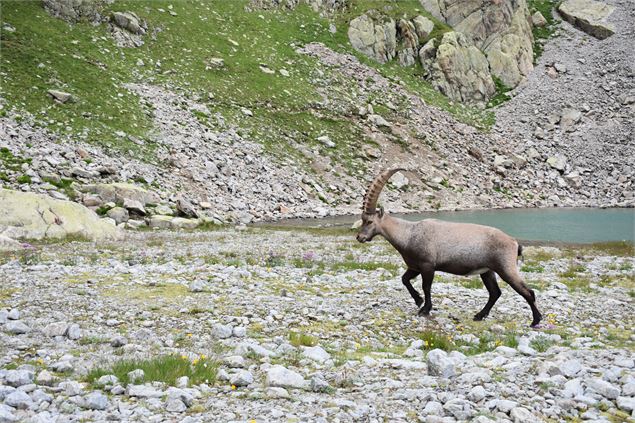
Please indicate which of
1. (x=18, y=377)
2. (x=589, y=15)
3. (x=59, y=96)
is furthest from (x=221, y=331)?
(x=589, y=15)

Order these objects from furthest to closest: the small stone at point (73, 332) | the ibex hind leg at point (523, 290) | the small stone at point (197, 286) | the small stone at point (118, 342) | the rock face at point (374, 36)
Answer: the rock face at point (374, 36) < the small stone at point (197, 286) < the ibex hind leg at point (523, 290) < the small stone at point (73, 332) < the small stone at point (118, 342)

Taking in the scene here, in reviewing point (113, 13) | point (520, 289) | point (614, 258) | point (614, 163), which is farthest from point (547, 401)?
point (614, 163)

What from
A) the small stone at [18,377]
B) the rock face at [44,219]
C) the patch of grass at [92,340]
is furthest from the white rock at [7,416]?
the rock face at [44,219]

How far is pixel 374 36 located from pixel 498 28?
29713mm

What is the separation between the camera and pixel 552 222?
176 feet

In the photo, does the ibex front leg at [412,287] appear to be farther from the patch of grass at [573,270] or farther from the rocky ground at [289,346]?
the patch of grass at [573,270]

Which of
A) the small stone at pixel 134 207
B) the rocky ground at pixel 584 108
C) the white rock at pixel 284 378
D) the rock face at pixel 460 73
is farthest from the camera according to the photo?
the rock face at pixel 460 73

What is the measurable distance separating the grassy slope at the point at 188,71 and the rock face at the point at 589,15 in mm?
36960

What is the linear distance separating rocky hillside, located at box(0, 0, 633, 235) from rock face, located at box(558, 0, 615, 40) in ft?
7.09

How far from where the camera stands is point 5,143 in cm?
4241

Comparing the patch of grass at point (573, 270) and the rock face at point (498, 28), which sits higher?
the rock face at point (498, 28)

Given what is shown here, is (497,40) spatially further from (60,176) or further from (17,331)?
(17,331)

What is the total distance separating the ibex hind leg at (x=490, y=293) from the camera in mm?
13688

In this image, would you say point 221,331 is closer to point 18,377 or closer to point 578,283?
point 18,377
